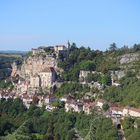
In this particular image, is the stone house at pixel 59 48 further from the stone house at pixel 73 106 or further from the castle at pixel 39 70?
the stone house at pixel 73 106

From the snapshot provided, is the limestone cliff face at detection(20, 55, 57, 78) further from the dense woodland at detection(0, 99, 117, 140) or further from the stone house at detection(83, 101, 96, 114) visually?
the stone house at detection(83, 101, 96, 114)

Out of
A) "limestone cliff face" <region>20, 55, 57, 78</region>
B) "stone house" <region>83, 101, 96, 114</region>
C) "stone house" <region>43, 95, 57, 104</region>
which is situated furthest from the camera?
"limestone cliff face" <region>20, 55, 57, 78</region>

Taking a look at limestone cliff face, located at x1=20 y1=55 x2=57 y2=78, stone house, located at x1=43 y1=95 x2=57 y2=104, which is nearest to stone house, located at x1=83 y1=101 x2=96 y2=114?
stone house, located at x1=43 y1=95 x2=57 y2=104

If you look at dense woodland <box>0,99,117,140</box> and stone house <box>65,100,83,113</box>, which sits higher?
stone house <box>65,100,83,113</box>

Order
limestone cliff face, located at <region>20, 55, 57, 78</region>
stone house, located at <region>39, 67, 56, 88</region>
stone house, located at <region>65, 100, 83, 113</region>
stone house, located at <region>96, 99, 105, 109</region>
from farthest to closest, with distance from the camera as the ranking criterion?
limestone cliff face, located at <region>20, 55, 57, 78</region>, stone house, located at <region>39, 67, 56, 88</region>, stone house, located at <region>65, 100, 83, 113</region>, stone house, located at <region>96, 99, 105, 109</region>

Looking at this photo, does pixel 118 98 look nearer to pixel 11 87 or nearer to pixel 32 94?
pixel 32 94

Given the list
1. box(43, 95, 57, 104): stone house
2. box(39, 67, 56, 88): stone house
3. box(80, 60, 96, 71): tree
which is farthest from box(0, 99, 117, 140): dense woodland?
box(80, 60, 96, 71): tree

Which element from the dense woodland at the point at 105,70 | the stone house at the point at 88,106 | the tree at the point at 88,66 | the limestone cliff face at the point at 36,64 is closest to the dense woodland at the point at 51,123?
the stone house at the point at 88,106

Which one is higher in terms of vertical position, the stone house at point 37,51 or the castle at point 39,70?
the stone house at point 37,51

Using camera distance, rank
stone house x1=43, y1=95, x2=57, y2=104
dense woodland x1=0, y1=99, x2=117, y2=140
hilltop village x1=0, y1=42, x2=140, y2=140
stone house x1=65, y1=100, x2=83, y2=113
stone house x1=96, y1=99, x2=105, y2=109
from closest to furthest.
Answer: dense woodland x1=0, y1=99, x2=117, y2=140 < hilltop village x1=0, y1=42, x2=140, y2=140 < stone house x1=96, y1=99, x2=105, y2=109 < stone house x1=65, y1=100, x2=83, y2=113 < stone house x1=43, y1=95, x2=57, y2=104

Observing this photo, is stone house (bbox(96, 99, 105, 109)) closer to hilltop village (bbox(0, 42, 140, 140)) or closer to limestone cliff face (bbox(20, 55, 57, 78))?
hilltop village (bbox(0, 42, 140, 140))

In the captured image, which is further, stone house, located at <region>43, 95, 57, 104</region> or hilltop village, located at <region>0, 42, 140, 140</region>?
stone house, located at <region>43, 95, 57, 104</region>

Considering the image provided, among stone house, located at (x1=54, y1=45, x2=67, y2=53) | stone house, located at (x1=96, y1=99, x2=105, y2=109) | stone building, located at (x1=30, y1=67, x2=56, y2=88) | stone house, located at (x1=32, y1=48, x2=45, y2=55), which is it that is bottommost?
stone house, located at (x1=96, y1=99, x2=105, y2=109)

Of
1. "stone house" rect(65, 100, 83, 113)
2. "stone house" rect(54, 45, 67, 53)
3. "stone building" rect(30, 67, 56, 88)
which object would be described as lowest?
"stone house" rect(65, 100, 83, 113)
